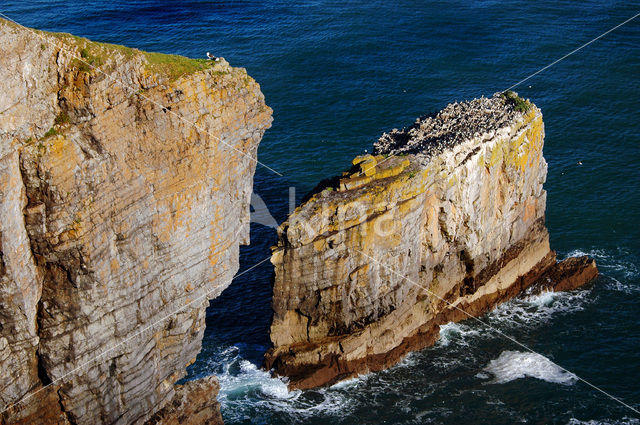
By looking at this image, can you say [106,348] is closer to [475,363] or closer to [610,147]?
[475,363]

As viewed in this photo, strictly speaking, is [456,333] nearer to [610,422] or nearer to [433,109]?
[610,422]

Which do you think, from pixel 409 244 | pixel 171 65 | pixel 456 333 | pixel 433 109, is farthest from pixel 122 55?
pixel 433 109

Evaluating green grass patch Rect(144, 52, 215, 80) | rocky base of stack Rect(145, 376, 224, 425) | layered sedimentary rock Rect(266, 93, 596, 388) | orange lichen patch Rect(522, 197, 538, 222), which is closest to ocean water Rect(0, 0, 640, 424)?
layered sedimentary rock Rect(266, 93, 596, 388)

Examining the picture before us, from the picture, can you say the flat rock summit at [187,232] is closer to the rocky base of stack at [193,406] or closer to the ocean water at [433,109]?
the rocky base of stack at [193,406]

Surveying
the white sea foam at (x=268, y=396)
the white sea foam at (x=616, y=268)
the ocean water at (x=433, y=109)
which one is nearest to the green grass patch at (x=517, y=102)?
the ocean water at (x=433, y=109)

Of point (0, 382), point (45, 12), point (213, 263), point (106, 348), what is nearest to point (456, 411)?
point (213, 263)

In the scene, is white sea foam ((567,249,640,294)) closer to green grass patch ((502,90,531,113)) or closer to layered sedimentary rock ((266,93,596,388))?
layered sedimentary rock ((266,93,596,388))
